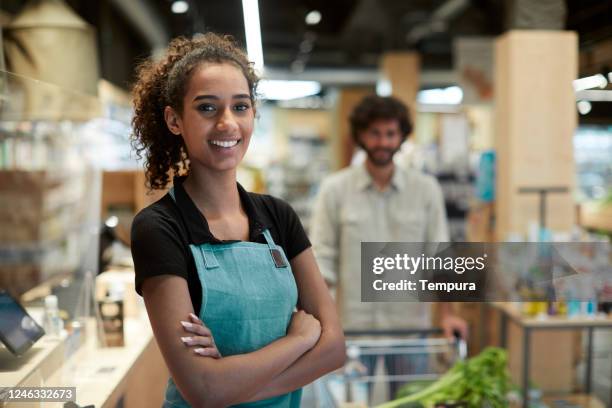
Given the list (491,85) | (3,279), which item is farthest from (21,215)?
(491,85)

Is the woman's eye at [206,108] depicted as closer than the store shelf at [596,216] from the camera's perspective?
Yes

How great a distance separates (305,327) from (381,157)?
4.86 ft

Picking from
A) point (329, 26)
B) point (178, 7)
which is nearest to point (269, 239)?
point (178, 7)

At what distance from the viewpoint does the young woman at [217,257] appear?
1.27m

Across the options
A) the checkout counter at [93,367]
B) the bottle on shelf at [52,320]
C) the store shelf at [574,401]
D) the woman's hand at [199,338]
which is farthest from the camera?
the store shelf at [574,401]

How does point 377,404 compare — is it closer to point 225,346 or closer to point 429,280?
point 429,280

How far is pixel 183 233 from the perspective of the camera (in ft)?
4.41

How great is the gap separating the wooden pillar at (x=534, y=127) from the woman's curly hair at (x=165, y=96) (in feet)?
9.23

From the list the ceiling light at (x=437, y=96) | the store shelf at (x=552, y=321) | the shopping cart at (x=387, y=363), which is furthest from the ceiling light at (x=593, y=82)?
the ceiling light at (x=437, y=96)

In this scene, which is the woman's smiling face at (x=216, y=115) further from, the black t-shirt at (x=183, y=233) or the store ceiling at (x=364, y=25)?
the store ceiling at (x=364, y=25)

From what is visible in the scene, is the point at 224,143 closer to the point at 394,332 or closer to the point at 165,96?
the point at 165,96

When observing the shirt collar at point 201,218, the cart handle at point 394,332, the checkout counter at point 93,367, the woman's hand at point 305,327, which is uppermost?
the shirt collar at point 201,218

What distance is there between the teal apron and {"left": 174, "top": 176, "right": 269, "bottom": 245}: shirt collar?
17 mm

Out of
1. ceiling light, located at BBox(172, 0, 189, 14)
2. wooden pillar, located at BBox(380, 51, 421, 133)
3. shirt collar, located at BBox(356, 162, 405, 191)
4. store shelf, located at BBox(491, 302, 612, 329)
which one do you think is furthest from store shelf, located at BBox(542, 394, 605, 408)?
wooden pillar, located at BBox(380, 51, 421, 133)
